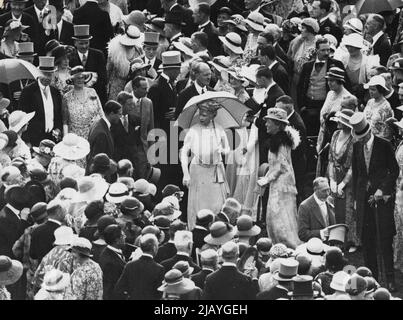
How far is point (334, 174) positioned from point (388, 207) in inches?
57.3

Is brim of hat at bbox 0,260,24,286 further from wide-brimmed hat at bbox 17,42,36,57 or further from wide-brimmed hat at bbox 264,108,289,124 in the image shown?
wide-brimmed hat at bbox 17,42,36,57

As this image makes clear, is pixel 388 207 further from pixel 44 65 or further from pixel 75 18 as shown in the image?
pixel 75 18

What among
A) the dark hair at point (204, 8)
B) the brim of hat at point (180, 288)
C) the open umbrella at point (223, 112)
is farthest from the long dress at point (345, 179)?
the dark hair at point (204, 8)

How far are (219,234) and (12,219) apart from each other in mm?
2275

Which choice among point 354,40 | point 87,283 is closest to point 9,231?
point 87,283

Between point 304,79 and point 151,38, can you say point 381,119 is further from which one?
point 151,38

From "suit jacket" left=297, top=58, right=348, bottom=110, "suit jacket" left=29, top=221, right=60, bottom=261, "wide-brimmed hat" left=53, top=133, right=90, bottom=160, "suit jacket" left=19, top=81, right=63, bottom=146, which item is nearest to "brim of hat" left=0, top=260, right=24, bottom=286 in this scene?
"suit jacket" left=29, top=221, right=60, bottom=261

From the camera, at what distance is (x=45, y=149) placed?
1828 cm

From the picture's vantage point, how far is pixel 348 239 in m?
18.6

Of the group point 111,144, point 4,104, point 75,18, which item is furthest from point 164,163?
point 75,18

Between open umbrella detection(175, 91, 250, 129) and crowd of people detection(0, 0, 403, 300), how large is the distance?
2cm

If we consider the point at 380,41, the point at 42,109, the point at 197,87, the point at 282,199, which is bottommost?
the point at 282,199

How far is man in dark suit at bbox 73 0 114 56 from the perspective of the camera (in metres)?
22.1

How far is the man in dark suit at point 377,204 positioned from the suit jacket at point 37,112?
4365mm
